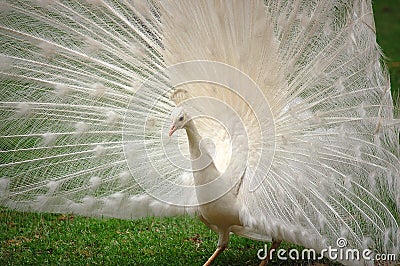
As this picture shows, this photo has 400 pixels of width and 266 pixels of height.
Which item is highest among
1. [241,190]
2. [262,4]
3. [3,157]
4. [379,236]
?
A: [262,4]

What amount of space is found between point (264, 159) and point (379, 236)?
94 centimetres

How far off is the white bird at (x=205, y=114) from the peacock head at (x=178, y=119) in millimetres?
126

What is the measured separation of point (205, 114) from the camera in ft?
14.3

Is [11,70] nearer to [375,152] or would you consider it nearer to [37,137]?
[37,137]

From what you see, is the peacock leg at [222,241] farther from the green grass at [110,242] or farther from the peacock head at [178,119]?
the peacock head at [178,119]

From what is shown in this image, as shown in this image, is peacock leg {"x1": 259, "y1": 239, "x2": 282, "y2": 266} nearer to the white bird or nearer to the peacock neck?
the white bird

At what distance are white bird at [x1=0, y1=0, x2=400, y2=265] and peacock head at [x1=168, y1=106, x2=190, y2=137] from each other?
0.13 meters

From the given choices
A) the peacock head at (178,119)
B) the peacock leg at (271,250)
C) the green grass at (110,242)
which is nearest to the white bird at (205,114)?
the peacock head at (178,119)

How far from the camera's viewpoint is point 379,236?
4.20 meters

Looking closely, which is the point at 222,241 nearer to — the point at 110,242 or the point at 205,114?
the point at 205,114

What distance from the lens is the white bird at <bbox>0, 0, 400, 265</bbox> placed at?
410cm

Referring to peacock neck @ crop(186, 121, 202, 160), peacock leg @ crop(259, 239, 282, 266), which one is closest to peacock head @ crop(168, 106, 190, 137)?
peacock neck @ crop(186, 121, 202, 160)

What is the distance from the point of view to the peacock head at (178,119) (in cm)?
383

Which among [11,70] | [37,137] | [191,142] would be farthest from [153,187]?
[11,70]
